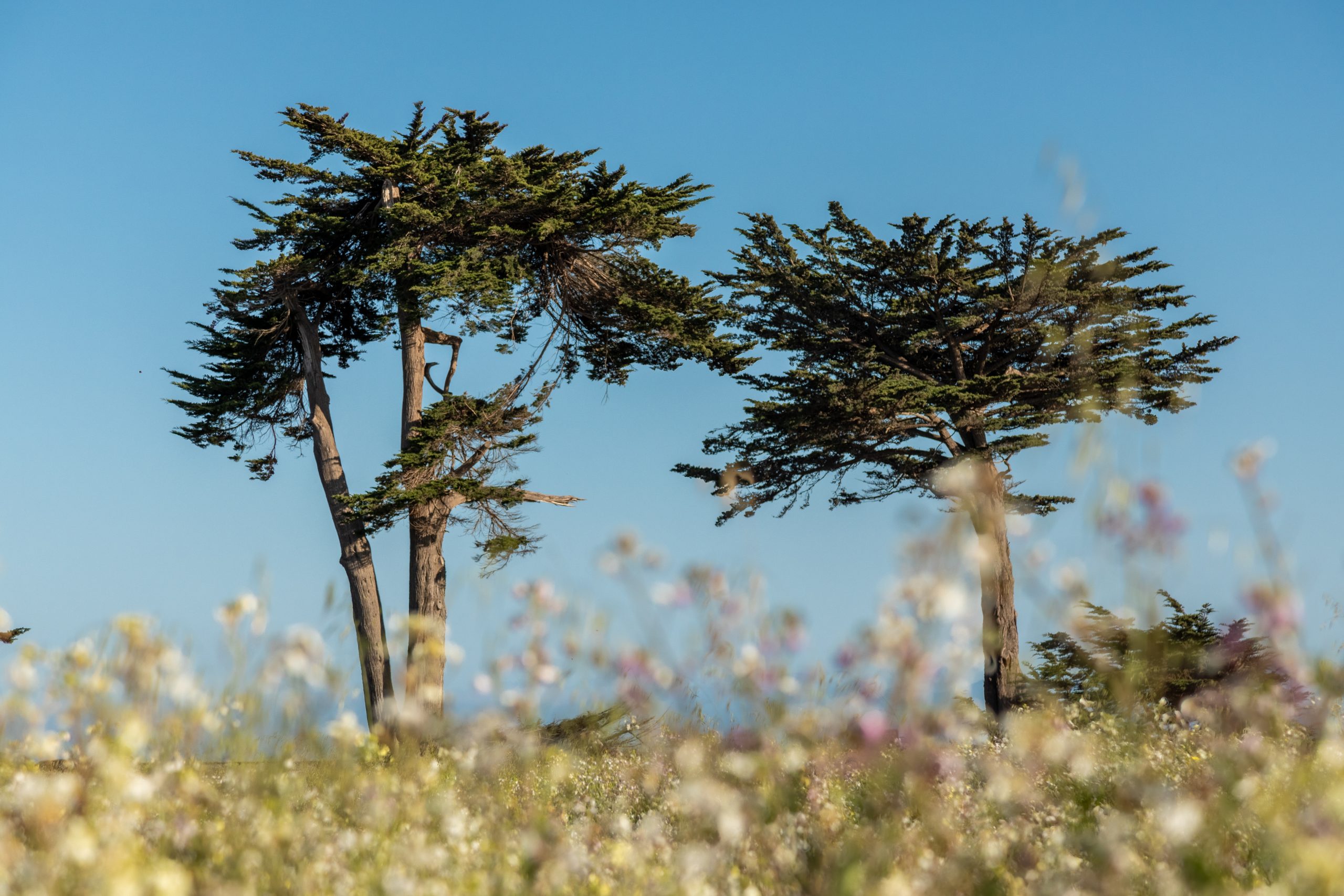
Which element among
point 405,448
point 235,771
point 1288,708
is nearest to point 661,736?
point 235,771

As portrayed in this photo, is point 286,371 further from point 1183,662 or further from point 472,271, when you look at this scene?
point 1183,662

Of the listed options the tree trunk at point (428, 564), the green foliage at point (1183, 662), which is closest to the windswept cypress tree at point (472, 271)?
the tree trunk at point (428, 564)

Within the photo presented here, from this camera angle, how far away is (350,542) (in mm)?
13438

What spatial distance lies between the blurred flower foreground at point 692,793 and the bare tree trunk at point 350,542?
307 inches

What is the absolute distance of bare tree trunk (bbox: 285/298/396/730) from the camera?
42.1 ft

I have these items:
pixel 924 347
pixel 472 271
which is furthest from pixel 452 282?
pixel 924 347

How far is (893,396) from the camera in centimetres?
1404

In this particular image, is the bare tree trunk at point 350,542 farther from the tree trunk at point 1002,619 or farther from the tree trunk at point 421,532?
the tree trunk at point 1002,619

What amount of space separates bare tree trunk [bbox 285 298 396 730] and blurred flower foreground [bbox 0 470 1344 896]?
25.6ft

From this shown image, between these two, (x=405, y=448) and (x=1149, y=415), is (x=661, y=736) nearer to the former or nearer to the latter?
(x=405, y=448)

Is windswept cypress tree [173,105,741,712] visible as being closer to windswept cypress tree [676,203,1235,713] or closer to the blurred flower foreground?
windswept cypress tree [676,203,1235,713]

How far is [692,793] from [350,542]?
444 inches

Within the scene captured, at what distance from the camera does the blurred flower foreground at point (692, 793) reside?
2752 mm

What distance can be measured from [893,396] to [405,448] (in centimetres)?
736
